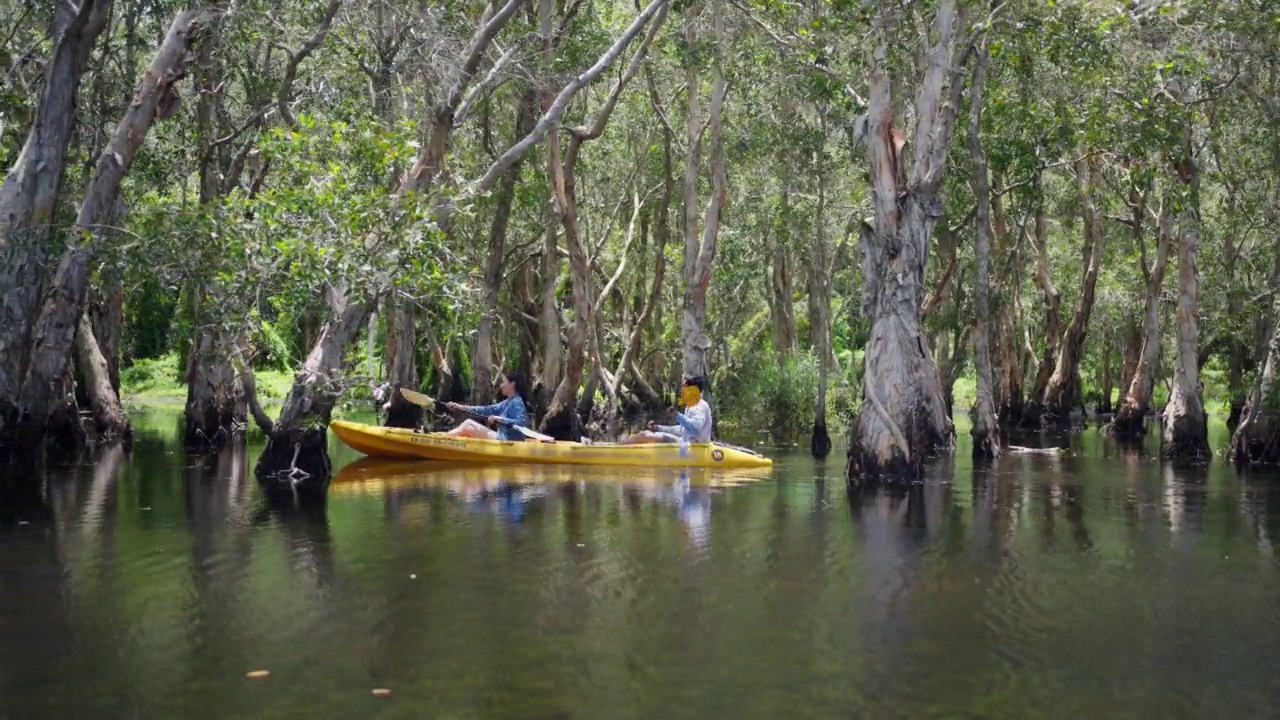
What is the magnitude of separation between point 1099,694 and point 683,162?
2891 centimetres

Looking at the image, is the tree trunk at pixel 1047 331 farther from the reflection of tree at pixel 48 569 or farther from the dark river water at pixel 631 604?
the reflection of tree at pixel 48 569

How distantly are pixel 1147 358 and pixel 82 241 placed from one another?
A: 2184cm

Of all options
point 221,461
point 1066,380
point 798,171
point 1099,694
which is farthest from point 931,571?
point 1066,380

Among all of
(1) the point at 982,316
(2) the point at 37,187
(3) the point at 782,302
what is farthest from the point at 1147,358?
(2) the point at 37,187

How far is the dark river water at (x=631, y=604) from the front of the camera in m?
8.37

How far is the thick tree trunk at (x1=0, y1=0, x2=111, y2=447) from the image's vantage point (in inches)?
724

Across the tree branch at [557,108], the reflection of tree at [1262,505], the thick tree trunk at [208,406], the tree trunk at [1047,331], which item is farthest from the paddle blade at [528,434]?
the tree trunk at [1047,331]

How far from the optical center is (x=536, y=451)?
883 inches

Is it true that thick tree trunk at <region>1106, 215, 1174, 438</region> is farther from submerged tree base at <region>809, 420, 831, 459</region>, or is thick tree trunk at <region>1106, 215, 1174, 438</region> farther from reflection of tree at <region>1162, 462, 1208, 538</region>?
submerged tree base at <region>809, 420, 831, 459</region>

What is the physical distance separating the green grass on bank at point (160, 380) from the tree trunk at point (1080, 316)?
23369 millimetres

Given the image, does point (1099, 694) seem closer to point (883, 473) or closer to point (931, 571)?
point (931, 571)

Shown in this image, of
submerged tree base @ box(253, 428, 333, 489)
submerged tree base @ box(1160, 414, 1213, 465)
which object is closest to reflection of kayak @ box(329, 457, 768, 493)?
submerged tree base @ box(253, 428, 333, 489)

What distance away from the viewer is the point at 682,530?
601 inches

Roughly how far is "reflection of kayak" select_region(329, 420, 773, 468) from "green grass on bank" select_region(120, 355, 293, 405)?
2327 cm
